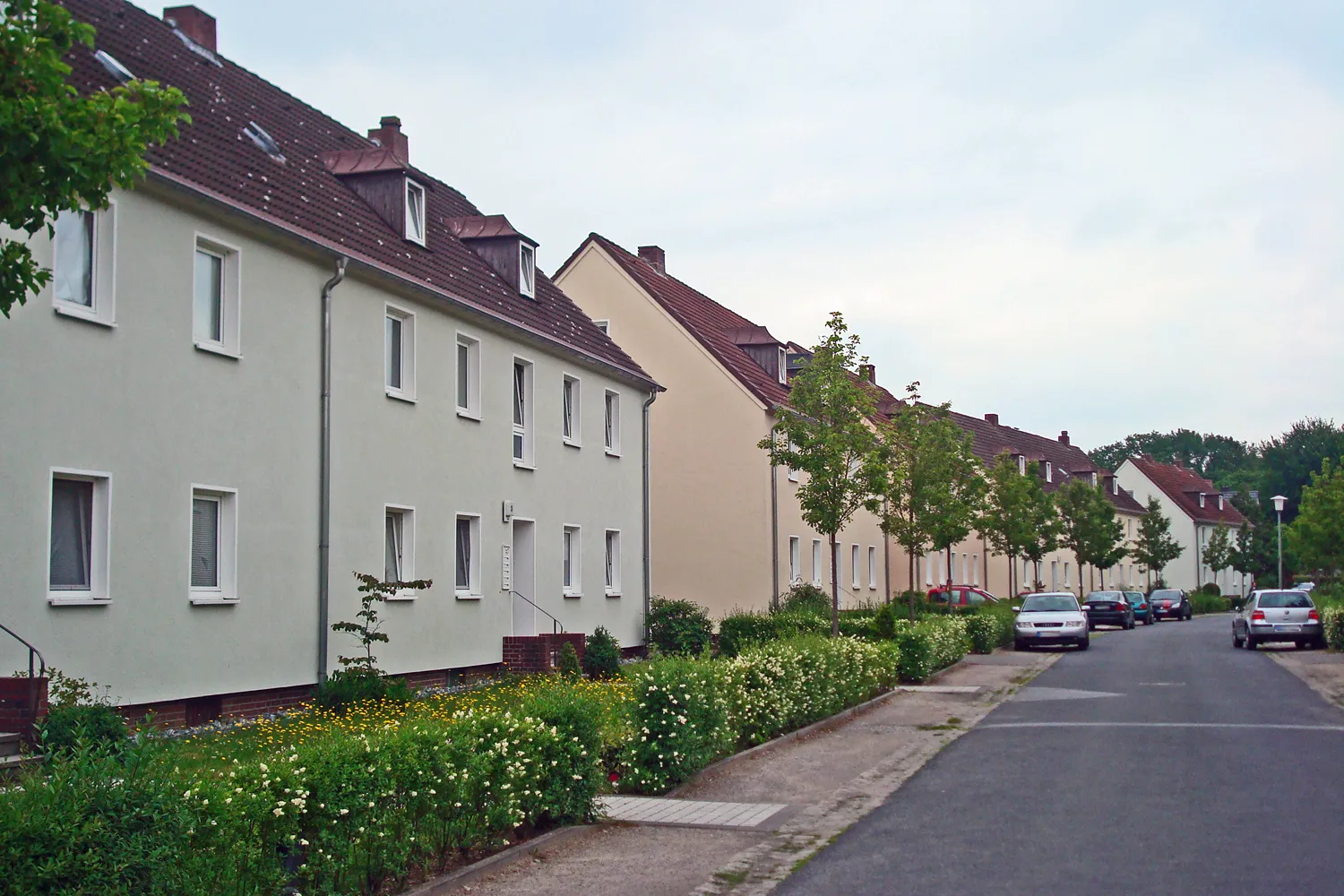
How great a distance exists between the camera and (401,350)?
2016cm

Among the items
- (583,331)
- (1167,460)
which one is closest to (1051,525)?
(583,331)

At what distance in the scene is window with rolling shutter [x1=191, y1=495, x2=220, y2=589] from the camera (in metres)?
15.3

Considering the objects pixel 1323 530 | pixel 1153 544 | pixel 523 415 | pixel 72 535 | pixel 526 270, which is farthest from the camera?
pixel 1153 544

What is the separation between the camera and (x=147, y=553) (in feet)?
46.8

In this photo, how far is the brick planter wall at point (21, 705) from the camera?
1173cm

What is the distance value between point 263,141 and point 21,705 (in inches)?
400

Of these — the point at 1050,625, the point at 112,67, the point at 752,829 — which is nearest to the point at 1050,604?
the point at 1050,625

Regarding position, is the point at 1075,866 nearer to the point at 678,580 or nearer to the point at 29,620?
the point at 29,620

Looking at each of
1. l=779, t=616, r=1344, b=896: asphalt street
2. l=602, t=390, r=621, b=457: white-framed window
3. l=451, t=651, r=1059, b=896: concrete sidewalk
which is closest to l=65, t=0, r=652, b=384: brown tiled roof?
l=602, t=390, r=621, b=457: white-framed window

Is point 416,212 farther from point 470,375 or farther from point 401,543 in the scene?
point 401,543

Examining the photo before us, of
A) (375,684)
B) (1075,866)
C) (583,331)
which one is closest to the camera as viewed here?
(1075,866)

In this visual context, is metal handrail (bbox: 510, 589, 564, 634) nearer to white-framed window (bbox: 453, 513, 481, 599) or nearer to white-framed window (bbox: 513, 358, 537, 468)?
white-framed window (bbox: 453, 513, 481, 599)

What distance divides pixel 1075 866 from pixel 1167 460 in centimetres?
12710

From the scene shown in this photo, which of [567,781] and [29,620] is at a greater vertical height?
[29,620]
